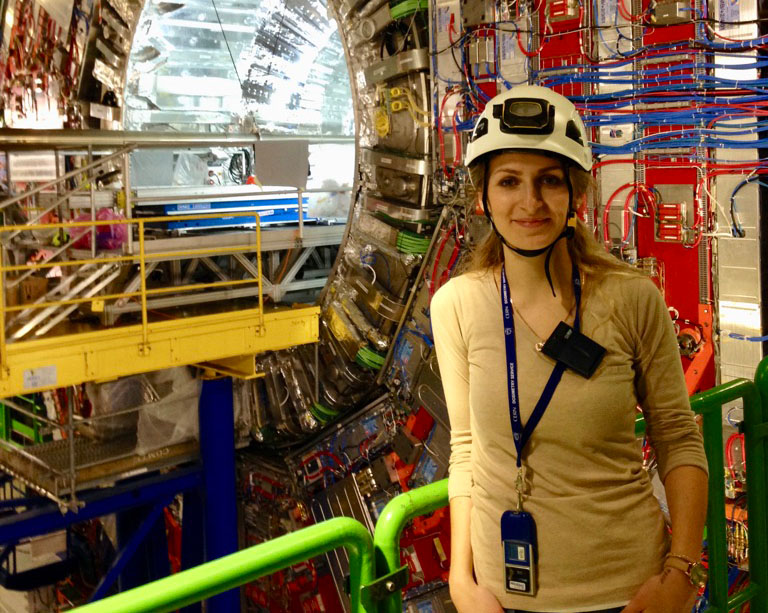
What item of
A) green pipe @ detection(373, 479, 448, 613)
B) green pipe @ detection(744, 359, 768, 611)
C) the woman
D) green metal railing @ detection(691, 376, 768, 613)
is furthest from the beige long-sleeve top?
green pipe @ detection(744, 359, 768, 611)

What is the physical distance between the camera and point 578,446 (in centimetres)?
180

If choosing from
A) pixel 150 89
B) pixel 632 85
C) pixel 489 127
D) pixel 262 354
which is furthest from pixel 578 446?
pixel 150 89

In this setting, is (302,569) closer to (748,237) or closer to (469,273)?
(748,237)

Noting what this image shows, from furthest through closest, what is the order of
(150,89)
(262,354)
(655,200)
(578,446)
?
(150,89)
(262,354)
(655,200)
(578,446)

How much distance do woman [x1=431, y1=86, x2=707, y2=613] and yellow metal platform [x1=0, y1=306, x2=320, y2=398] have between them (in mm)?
4057

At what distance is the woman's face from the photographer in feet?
6.22

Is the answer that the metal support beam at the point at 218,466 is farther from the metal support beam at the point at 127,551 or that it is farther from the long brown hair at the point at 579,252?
the long brown hair at the point at 579,252

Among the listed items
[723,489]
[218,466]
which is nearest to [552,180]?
[723,489]

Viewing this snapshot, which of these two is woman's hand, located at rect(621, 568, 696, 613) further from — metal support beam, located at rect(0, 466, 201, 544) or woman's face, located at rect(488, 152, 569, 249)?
metal support beam, located at rect(0, 466, 201, 544)

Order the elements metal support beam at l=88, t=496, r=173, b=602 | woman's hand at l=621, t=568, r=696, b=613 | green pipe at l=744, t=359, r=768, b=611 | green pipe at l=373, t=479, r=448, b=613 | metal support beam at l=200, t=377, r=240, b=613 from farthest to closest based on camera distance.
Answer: metal support beam at l=200, t=377, r=240, b=613 < metal support beam at l=88, t=496, r=173, b=602 < green pipe at l=744, t=359, r=768, b=611 < green pipe at l=373, t=479, r=448, b=613 < woman's hand at l=621, t=568, r=696, b=613

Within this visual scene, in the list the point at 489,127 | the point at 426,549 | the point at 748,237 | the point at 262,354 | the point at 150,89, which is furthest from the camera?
the point at 150,89

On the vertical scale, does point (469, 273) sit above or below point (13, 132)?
below

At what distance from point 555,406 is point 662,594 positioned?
1.28 ft

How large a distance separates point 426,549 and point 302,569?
1.45 m
